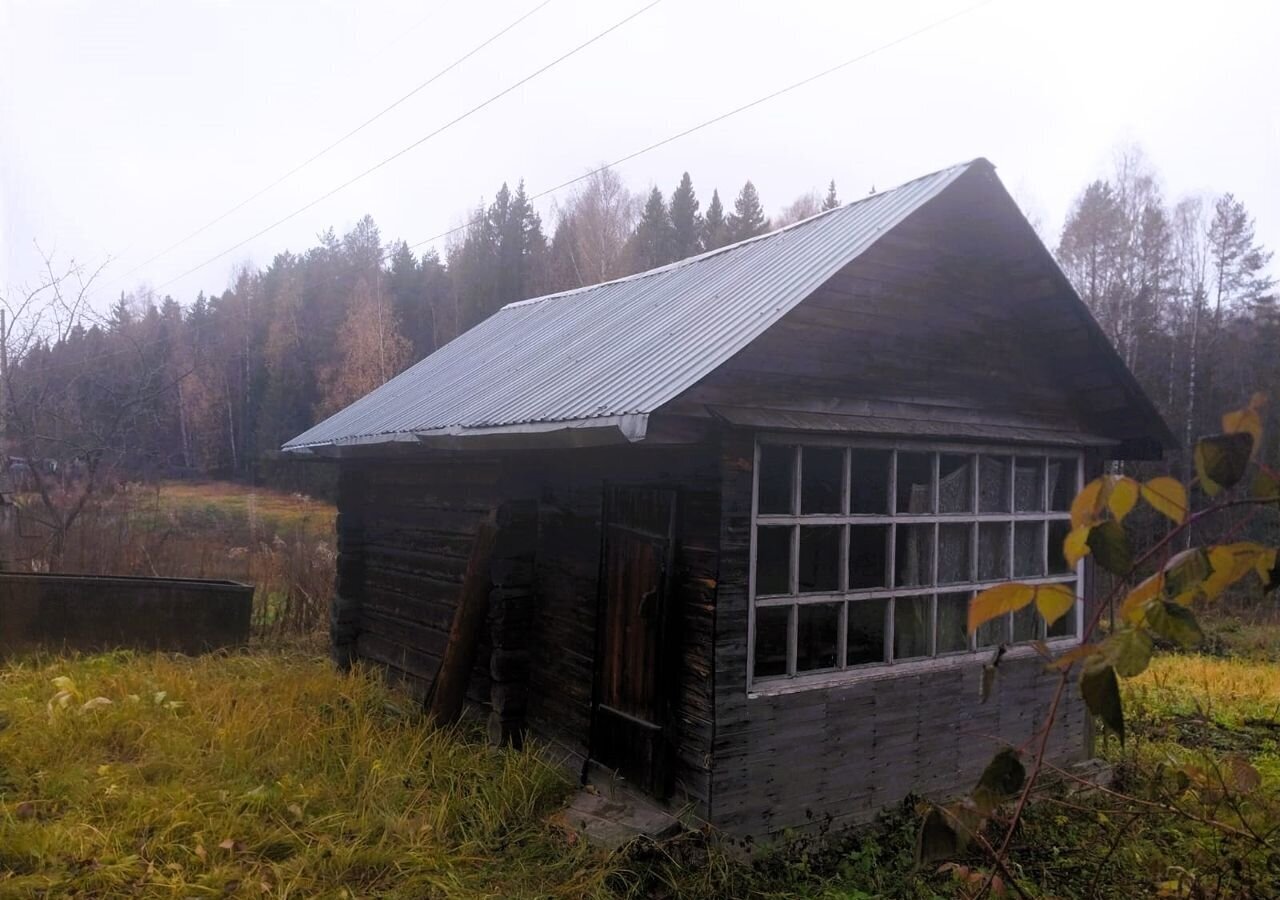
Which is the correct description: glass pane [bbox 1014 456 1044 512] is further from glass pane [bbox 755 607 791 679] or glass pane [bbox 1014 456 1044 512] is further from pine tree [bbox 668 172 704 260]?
pine tree [bbox 668 172 704 260]

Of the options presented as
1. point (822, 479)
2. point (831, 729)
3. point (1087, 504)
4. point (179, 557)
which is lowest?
point (179, 557)

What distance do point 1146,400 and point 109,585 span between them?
10.6 meters

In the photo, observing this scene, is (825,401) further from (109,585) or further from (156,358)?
(156,358)

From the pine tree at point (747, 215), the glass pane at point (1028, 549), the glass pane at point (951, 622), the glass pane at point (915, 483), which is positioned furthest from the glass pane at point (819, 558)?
the pine tree at point (747, 215)

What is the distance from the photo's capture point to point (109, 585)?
34.9ft

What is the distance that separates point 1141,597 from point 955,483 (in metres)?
5.82

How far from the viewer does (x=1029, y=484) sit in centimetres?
763

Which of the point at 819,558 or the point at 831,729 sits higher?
the point at 819,558

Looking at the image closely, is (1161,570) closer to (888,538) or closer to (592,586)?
(888,538)

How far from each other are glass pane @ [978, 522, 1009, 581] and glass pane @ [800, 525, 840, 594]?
1.41 m

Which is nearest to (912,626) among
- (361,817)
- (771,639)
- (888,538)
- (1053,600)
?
(888,538)

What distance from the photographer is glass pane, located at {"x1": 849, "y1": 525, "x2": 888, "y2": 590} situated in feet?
21.7

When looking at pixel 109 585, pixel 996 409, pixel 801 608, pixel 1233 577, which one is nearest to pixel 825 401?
pixel 801 608

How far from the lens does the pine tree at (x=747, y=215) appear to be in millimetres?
38625
